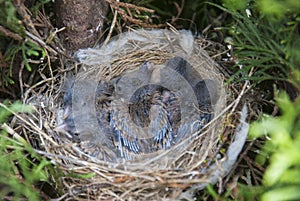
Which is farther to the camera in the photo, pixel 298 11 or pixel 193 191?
pixel 193 191

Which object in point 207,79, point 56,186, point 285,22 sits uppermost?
point 285,22

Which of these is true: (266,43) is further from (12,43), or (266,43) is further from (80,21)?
(12,43)

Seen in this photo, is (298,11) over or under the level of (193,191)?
over

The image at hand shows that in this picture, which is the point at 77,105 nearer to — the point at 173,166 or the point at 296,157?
the point at 173,166

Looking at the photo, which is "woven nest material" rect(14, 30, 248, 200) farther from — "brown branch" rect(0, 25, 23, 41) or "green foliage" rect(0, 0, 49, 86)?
"brown branch" rect(0, 25, 23, 41)

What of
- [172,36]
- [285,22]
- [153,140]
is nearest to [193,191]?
[153,140]
